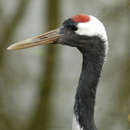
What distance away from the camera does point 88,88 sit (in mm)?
6777

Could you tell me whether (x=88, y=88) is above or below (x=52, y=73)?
above

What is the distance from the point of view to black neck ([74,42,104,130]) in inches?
266

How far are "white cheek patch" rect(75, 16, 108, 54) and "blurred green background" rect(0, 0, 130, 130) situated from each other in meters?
3.96

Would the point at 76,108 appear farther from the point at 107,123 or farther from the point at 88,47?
the point at 107,123

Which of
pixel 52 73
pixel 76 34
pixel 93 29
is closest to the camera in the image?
pixel 93 29

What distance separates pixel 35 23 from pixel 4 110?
222cm

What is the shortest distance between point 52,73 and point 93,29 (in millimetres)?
4319

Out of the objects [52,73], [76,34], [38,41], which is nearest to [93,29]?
[76,34]

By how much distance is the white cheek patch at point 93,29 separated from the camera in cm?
670

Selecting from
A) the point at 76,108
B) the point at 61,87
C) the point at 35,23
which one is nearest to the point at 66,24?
the point at 76,108

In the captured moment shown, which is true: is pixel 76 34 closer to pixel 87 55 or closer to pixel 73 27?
pixel 73 27

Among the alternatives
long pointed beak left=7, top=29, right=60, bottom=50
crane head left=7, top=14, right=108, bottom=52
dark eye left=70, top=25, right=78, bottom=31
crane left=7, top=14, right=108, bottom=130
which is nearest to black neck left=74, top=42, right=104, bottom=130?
crane left=7, top=14, right=108, bottom=130

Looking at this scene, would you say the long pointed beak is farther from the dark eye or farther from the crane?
the dark eye

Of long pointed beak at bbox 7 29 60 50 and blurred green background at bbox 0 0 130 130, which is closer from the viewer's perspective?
long pointed beak at bbox 7 29 60 50
